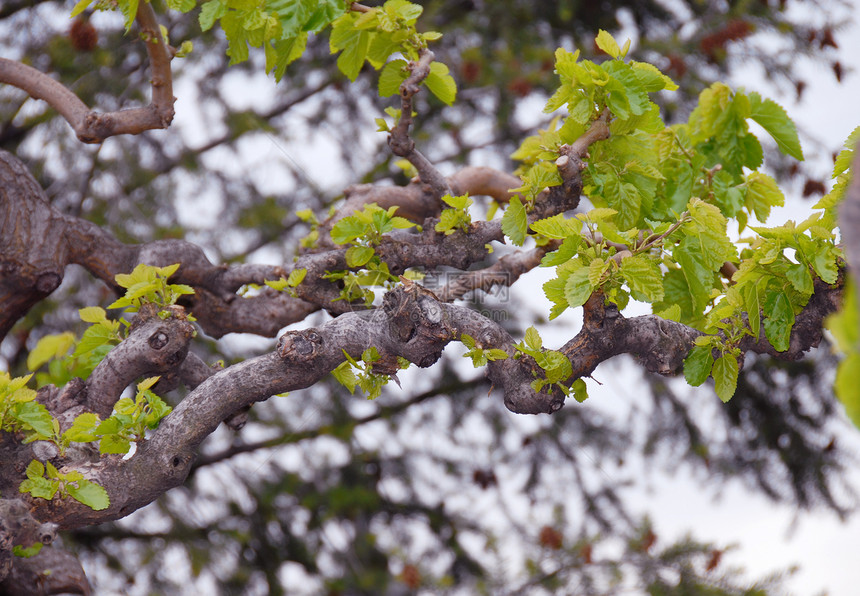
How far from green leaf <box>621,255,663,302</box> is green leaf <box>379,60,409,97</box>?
519 mm

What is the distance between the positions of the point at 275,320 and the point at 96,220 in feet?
4.46

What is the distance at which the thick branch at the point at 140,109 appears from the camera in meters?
1.20

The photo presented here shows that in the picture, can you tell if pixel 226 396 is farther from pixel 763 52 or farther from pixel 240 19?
pixel 763 52

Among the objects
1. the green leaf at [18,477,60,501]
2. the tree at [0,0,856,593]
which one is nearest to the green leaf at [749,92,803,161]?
the tree at [0,0,856,593]

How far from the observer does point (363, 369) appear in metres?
1.10

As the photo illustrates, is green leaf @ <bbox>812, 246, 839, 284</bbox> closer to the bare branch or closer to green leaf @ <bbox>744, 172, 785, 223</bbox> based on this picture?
green leaf @ <bbox>744, 172, 785, 223</bbox>

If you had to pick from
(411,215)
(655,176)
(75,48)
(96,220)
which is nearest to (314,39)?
(75,48)

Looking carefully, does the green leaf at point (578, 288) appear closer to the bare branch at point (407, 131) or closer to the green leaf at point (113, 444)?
the bare branch at point (407, 131)

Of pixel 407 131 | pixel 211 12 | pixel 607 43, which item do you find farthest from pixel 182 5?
pixel 607 43

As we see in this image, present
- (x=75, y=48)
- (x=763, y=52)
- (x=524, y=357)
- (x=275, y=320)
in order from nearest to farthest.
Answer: (x=524, y=357), (x=275, y=320), (x=75, y=48), (x=763, y=52)

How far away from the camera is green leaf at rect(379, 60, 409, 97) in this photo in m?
1.19

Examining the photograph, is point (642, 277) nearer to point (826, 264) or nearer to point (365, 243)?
point (826, 264)

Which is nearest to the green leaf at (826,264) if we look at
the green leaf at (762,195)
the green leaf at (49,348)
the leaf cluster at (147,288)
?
the green leaf at (762,195)

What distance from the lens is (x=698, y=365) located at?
105cm
